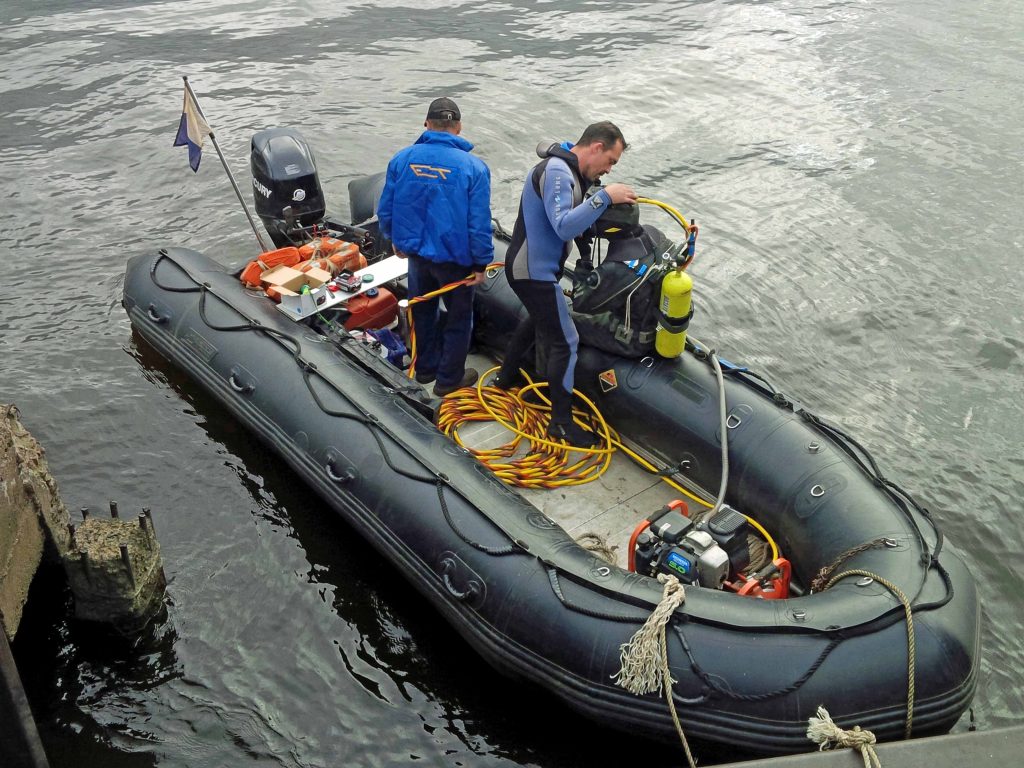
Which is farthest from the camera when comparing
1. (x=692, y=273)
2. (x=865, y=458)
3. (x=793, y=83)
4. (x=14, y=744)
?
(x=793, y=83)

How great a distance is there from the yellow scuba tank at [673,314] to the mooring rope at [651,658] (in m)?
1.49

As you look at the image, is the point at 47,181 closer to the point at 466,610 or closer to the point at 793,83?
the point at 466,610

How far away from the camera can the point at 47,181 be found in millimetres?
8703

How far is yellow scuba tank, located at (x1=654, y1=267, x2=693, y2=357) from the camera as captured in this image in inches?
174

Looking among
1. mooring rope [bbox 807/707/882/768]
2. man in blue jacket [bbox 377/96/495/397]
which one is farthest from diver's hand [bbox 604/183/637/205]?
mooring rope [bbox 807/707/882/768]

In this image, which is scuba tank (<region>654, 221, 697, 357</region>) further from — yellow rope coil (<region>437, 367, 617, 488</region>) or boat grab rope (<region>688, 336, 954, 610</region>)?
yellow rope coil (<region>437, 367, 617, 488</region>)

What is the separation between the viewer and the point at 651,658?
11.3 feet

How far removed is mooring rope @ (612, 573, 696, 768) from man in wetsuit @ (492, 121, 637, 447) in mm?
1523

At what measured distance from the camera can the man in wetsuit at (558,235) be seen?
168 inches

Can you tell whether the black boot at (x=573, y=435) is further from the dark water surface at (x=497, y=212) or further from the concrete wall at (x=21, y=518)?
the concrete wall at (x=21, y=518)

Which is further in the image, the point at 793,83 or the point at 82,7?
the point at 82,7

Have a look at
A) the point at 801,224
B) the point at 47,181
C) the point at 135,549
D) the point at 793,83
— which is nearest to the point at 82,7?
the point at 47,181

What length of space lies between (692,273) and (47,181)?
231 inches

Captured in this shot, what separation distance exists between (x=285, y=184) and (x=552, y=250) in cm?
231
